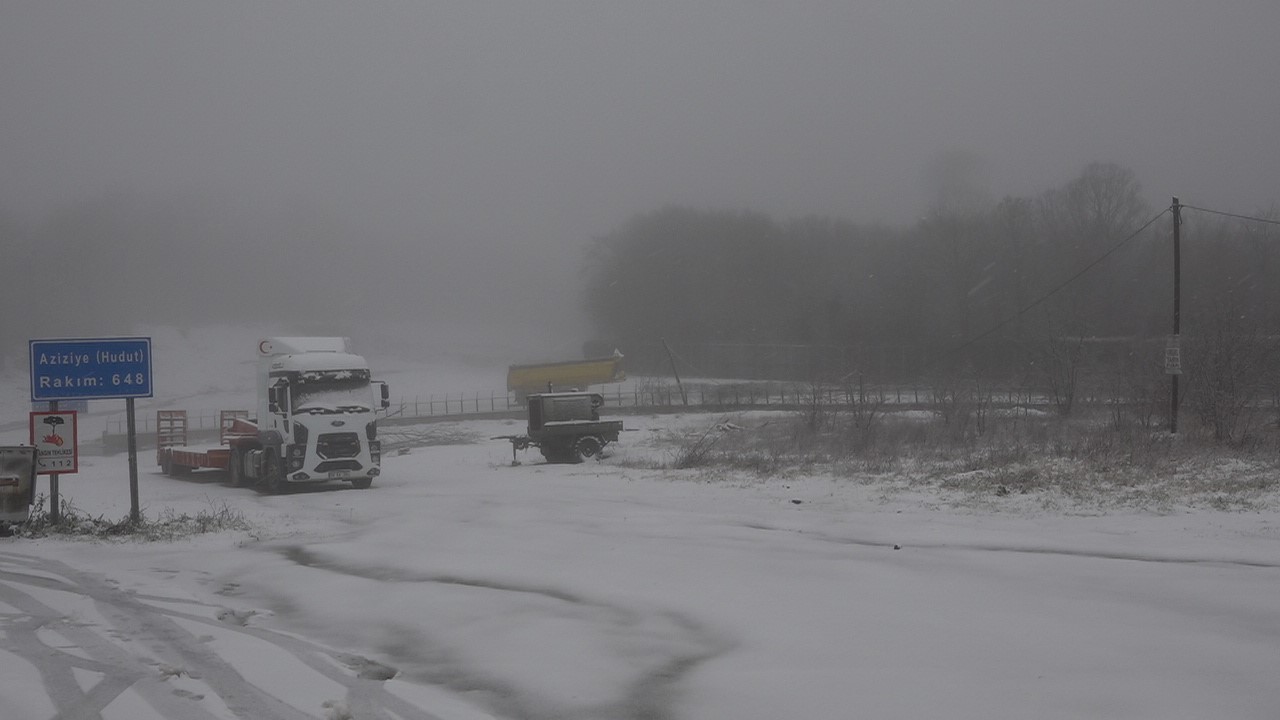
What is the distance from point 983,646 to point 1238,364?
2530 cm

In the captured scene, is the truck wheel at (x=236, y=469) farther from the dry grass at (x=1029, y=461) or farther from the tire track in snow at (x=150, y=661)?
the tire track in snow at (x=150, y=661)

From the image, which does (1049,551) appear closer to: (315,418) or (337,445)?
(337,445)

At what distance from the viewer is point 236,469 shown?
85.0ft

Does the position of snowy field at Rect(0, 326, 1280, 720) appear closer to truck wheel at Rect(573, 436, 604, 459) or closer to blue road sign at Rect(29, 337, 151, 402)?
blue road sign at Rect(29, 337, 151, 402)

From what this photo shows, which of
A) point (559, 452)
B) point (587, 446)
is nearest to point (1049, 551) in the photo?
point (587, 446)

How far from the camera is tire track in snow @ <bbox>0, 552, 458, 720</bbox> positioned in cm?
611

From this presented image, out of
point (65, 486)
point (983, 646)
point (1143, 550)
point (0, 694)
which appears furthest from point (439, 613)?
point (65, 486)

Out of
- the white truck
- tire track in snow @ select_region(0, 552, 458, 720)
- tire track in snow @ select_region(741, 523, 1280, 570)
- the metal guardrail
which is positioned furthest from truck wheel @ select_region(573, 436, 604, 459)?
the metal guardrail

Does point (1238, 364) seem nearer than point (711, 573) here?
No

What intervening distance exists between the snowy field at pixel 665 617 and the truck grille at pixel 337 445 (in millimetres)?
7097

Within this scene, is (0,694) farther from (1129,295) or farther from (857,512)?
(1129,295)

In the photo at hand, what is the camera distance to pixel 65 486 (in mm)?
26016

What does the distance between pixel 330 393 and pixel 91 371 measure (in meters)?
8.71

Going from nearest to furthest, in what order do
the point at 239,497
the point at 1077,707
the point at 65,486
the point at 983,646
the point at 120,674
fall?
the point at 1077,707 < the point at 120,674 < the point at 983,646 < the point at 239,497 < the point at 65,486
